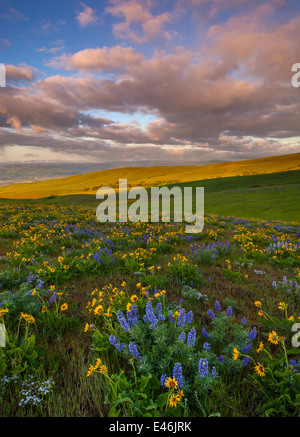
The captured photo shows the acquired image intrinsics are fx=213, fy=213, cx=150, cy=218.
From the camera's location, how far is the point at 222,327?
117 inches

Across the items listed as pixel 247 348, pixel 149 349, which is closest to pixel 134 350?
pixel 149 349

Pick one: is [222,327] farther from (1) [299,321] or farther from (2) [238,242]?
(2) [238,242]

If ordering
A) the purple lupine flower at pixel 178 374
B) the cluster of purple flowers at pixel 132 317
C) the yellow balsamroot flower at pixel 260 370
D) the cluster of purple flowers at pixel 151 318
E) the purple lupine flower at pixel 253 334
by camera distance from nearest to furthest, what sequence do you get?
the purple lupine flower at pixel 178 374 → the yellow balsamroot flower at pixel 260 370 → the cluster of purple flowers at pixel 151 318 → the cluster of purple flowers at pixel 132 317 → the purple lupine flower at pixel 253 334

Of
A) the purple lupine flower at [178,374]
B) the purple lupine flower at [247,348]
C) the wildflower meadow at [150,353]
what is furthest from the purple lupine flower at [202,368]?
the purple lupine flower at [247,348]

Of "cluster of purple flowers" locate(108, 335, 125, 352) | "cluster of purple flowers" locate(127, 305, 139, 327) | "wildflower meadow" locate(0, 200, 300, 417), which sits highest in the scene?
"cluster of purple flowers" locate(127, 305, 139, 327)

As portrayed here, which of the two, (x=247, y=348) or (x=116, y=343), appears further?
(x=247, y=348)

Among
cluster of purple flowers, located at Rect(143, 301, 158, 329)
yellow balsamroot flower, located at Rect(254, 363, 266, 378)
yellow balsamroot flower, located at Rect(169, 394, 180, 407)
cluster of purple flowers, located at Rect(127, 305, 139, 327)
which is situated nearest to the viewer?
yellow balsamroot flower, located at Rect(169, 394, 180, 407)

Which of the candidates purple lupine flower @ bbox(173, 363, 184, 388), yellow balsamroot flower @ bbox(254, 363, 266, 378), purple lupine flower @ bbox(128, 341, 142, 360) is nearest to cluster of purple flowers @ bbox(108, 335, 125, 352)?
purple lupine flower @ bbox(128, 341, 142, 360)

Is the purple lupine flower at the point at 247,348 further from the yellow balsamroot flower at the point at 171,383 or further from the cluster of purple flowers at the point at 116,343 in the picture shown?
the cluster of purple flowers at the point at 116,343

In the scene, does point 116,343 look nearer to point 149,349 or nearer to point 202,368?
point 149,349

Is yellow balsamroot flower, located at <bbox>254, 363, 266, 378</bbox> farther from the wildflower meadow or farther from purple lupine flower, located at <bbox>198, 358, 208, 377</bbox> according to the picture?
purple lupine flower, located at <bbox>198, 358, 208, 377</bbox>

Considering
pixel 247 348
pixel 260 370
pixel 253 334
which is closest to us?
pixel 260 370
